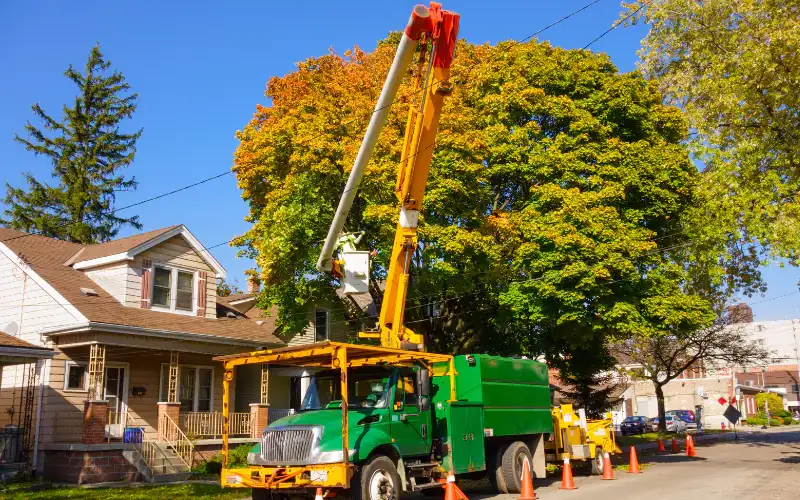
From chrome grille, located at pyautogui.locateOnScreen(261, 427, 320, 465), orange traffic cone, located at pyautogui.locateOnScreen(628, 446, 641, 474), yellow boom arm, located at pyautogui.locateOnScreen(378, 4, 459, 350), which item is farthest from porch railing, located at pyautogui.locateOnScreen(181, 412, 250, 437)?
orange traffic cone, located at pyautogui.locateOnScreen(628, 446, 641, 474)

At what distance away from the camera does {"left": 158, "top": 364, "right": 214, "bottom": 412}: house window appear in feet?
76.6

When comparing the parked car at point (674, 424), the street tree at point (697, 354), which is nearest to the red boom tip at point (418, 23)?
the street tree at point (697, 354)

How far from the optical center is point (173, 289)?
24094mm

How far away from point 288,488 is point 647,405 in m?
70.4

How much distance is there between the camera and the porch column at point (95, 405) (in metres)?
18.1

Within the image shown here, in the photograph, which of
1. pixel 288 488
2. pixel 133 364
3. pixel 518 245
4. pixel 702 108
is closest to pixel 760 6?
pixel 702 108

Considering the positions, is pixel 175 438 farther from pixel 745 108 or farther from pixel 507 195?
pixel 745 108

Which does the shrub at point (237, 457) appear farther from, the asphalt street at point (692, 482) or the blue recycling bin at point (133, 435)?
the asphalt street at point (692, 482)

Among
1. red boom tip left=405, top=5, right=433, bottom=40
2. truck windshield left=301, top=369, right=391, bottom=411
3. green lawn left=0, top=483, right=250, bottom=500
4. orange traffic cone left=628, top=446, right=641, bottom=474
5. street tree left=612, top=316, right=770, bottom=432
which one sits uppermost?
red boom tip left=405, top=5, right=433, bottom=40

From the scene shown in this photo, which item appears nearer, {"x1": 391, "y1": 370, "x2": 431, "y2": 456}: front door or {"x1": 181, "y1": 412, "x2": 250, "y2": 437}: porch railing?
{"x1": 391, "y1": 370, "x2": 431, "y2": 456}: front door

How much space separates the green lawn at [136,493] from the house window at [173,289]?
7.96m

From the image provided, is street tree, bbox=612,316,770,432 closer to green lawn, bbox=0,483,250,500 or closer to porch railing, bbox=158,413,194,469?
porch railing, bbox=158,413,194,469

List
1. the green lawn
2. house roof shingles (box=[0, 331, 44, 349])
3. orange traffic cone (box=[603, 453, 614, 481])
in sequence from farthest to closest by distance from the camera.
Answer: house roof shingles (box=[0, 331, 44, 349]) < orange traffic cone (box=[603, 453, 614, 481]) < the green lawn

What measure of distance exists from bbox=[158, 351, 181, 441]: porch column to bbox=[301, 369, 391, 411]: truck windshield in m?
9.54
